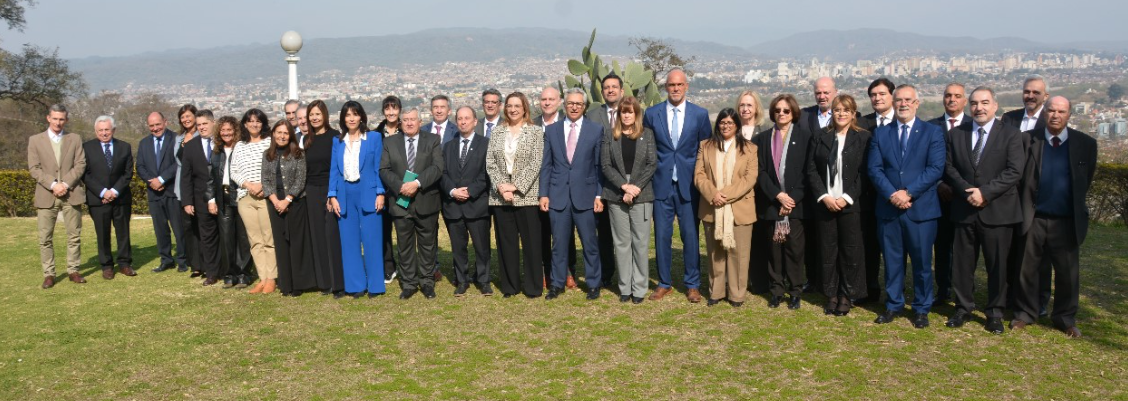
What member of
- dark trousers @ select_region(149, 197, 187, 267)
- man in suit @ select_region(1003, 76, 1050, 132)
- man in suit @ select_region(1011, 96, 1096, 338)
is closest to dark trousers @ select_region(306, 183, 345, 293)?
dark trousers @ select_region(149, 197, 187, 267)

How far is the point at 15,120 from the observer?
84.7ft

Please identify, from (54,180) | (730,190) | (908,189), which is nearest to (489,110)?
(730,190)

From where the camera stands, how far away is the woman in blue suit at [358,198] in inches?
282

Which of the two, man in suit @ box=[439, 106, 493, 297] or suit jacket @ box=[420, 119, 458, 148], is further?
suit jacket @ box=[420, 119, 458, 148]

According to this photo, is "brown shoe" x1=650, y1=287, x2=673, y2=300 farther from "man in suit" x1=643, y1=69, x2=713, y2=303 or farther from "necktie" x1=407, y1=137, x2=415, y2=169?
"necktie" x1=407, y1=137, x2=415, y2=169

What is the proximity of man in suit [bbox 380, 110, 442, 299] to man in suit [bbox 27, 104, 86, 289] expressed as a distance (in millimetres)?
3573

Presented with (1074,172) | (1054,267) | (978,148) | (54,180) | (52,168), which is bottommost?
(1054,267)

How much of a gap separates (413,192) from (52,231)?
13.2ft

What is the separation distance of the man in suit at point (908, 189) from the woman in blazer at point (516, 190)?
280 centimetres

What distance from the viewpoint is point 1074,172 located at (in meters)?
5.65

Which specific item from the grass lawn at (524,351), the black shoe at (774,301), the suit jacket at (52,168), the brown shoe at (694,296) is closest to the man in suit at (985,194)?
the grass lawn at (524,351)

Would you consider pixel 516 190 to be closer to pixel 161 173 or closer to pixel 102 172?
pixel 161 173

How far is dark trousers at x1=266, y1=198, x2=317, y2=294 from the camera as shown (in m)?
7.42

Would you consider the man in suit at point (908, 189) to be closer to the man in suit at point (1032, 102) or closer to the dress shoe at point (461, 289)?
the man in suit at point (1032, 102)
